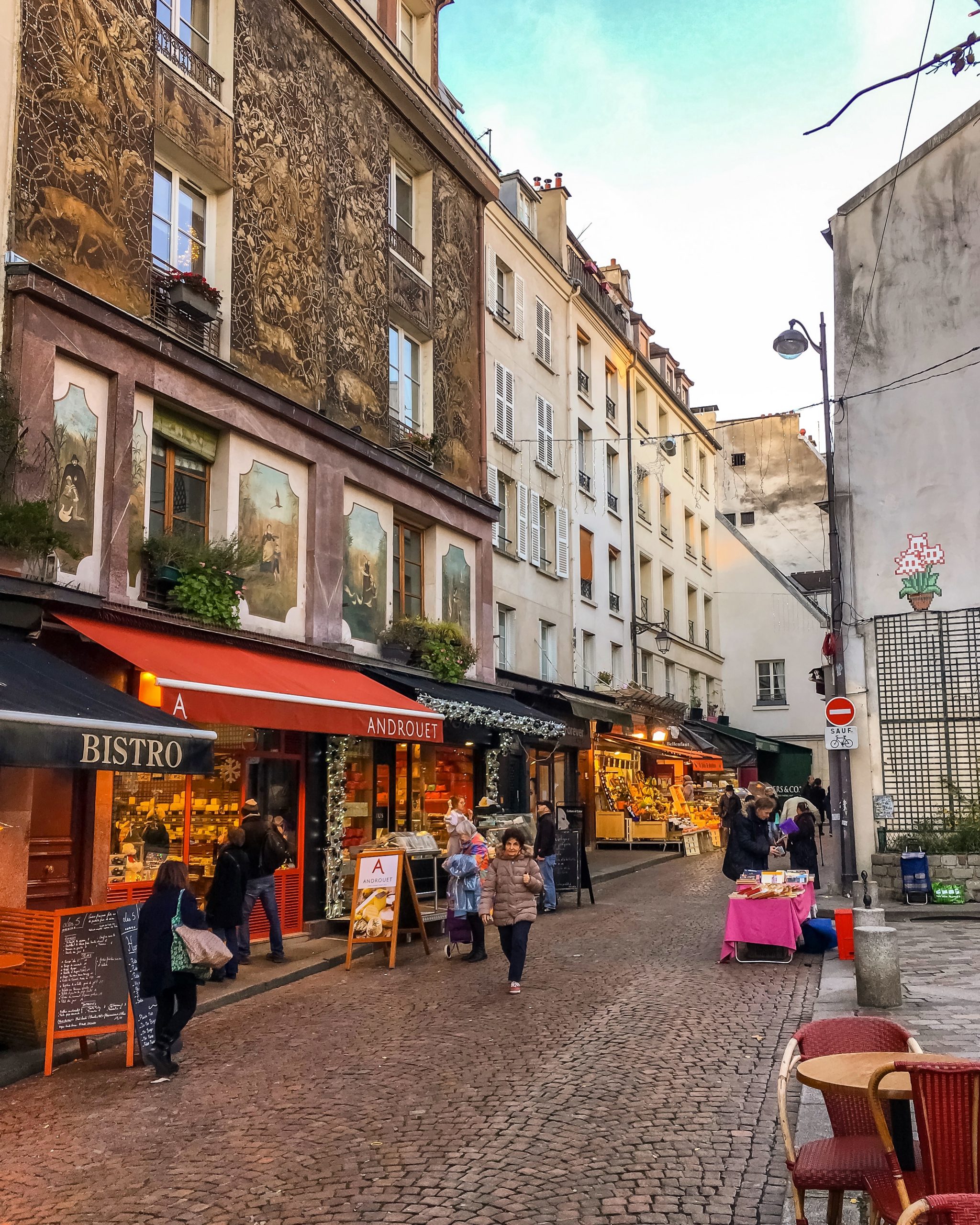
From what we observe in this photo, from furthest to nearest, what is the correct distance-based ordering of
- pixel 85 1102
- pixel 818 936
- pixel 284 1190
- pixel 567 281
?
pixel 567 281, pixel 818 936, pixel 85 1102, pixel 284 1190

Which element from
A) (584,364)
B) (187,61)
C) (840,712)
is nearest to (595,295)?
(584,364)

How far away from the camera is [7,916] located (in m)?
8.60

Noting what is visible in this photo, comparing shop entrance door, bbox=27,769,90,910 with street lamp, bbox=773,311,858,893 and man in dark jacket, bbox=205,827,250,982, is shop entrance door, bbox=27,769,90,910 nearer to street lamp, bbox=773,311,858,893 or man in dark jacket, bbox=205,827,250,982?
man in dark jacket, bbox=205,827,250,982

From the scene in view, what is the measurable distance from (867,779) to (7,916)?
493 inches

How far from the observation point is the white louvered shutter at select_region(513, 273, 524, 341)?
2472 cm

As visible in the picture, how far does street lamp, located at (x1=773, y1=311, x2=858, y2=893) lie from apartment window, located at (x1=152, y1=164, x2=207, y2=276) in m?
8.76

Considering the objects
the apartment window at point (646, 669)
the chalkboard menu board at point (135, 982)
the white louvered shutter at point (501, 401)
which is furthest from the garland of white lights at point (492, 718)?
the apartment window at point (646, 669)

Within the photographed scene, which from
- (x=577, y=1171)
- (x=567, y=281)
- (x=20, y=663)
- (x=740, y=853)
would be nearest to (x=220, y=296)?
(x=20, y=663)

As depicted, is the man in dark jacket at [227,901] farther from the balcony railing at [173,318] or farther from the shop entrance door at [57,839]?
the balcony railing at [173,318]

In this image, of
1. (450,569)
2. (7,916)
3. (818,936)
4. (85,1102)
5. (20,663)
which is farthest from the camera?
(450,569)

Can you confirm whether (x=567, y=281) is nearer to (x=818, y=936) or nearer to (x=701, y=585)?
(x=701, y=585)

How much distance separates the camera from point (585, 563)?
92.0 feet

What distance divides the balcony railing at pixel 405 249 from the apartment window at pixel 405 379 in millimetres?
1200

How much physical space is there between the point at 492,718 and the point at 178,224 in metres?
8.20
